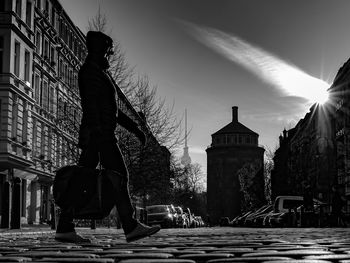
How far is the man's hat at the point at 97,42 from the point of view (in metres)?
7.86

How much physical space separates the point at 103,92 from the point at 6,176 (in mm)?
28474

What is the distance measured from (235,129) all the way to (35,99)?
9843cm

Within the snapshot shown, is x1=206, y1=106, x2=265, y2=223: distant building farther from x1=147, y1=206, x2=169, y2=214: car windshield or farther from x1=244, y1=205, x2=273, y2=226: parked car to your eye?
x1=147, y1=206, x2=169, y2=214: car windshield

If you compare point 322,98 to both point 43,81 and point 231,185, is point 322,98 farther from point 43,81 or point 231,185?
point 231,185

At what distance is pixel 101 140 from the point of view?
7.54m

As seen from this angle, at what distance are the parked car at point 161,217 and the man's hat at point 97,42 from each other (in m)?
26.8

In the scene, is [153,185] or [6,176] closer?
[153,185]

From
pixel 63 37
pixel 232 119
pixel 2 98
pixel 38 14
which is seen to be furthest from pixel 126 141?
pixel 232 119

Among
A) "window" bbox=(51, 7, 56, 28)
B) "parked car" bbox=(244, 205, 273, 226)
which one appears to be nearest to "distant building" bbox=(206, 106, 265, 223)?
"parked car" bbox=(244, 205, 273, 226)

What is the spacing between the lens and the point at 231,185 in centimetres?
12988

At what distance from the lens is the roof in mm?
136000

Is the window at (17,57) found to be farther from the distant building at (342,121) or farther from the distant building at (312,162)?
the distant building at (342,121)

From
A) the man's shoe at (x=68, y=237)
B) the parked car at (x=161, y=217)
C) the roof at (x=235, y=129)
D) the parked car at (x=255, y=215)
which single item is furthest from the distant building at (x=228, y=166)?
the man's shoe at (x=68, y=237)

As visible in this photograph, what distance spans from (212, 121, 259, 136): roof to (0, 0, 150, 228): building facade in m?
88.3
